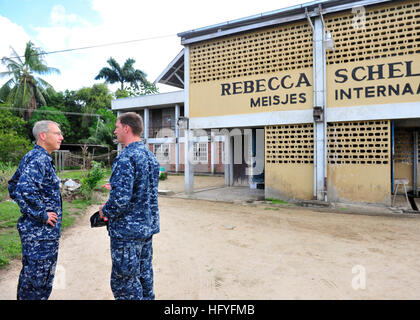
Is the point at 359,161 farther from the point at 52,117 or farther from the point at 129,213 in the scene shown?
the point at 52,117

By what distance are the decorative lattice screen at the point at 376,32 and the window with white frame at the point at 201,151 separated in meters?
12.2

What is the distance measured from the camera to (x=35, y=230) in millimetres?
2270

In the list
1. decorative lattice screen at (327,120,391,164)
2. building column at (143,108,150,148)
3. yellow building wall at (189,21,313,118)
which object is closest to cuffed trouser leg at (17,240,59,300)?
decorative lattice screen at (327,120,391,164)

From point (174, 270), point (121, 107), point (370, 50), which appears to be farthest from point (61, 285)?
point (121, 107)

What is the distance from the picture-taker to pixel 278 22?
8.19m

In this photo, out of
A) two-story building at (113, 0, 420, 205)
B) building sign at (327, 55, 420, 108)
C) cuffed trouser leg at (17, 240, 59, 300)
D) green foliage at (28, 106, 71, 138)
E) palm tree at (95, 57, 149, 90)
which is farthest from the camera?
palm tree at (95, 57, 149, 90)

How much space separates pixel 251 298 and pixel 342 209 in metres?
5.30

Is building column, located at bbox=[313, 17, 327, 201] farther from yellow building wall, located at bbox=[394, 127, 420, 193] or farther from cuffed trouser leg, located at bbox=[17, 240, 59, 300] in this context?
cuffed trouser leg, located at bbox=[17, 240, 59, 300]

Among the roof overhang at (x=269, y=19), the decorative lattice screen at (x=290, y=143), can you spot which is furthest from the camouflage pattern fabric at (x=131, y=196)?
the roof overhang at (x=269, y=19)

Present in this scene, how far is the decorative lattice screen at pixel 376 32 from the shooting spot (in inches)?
277

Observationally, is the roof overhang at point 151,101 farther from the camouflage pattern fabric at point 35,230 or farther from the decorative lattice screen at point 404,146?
the camouflage pattern fabric at point 35,230

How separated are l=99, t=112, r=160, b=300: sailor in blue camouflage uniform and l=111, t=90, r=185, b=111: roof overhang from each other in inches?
668

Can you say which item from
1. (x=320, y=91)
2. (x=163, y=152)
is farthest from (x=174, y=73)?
(x=163, y=152)

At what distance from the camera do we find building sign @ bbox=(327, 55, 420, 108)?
6.97 m
